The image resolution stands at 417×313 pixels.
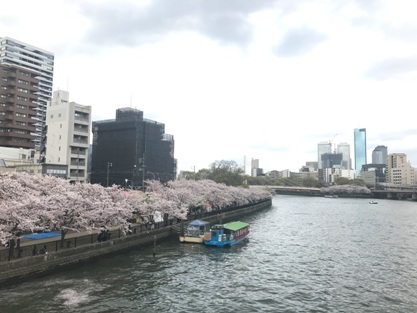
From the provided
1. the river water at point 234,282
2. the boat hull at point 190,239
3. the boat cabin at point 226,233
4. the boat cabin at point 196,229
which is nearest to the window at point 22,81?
the boat cabin at point 196,229

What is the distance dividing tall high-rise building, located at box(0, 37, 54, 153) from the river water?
154457 millimetres

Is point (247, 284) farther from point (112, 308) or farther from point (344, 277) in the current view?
point (112, 308)

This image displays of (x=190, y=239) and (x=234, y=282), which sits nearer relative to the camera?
(x=234, y=282)

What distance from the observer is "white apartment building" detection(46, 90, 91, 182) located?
100375mm

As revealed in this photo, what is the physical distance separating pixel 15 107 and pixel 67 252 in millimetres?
94471

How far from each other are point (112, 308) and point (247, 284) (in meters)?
14.4

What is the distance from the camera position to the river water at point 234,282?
28.4 metres

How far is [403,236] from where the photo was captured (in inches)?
2660

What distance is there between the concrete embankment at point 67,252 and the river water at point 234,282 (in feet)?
3.32

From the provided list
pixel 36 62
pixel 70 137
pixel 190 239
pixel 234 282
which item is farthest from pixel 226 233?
pixel 36 62

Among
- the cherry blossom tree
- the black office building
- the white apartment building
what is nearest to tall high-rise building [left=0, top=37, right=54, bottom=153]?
the black office building

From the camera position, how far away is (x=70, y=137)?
100 meters

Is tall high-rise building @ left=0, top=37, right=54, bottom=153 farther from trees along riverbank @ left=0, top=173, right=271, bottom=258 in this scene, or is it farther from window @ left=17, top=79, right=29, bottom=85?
trees along riverbank @ left=0, top=173, right=271, bottom=258

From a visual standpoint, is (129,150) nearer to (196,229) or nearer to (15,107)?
(15,107)
